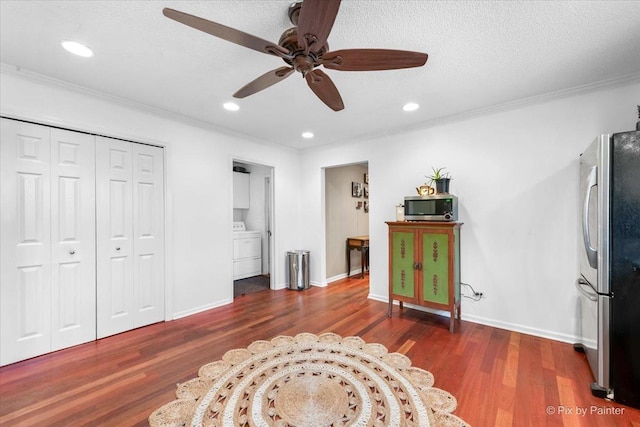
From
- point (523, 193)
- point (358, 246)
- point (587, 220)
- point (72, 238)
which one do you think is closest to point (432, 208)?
point (523, 193)

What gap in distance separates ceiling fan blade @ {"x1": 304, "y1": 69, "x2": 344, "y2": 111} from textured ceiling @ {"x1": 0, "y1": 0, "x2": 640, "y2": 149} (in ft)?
1.07

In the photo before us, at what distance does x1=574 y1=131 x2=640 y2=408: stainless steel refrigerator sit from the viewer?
1.79 meters

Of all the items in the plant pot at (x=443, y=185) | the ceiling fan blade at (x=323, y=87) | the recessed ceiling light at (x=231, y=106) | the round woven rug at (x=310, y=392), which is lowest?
the round woven rug at (x=310, y=392)

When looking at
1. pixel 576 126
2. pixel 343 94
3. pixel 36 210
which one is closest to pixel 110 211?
pixel 36 210

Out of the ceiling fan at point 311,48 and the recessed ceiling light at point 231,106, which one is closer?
the ceiling fan at point 311,48

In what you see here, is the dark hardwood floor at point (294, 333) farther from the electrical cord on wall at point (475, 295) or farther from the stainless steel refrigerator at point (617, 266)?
the electrical cord on wall at point (475, 295)

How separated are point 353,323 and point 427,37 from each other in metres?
2.81

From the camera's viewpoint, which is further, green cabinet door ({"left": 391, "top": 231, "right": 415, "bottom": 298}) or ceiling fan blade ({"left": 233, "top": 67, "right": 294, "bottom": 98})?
green cabinet door ({"left": 391, "top": 231, "right": 415, "bottom": 298})

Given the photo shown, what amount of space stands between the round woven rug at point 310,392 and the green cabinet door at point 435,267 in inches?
37.5

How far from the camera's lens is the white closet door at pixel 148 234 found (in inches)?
122

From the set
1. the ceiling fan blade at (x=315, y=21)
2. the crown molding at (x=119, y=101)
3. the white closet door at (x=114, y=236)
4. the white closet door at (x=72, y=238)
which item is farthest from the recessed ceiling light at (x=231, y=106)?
the ceiling fan blade at (x=315, y=21)

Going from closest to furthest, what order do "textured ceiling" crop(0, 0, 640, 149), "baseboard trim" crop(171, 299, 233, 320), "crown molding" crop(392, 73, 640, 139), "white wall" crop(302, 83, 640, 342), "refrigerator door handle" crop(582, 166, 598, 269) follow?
"textured ceiling" crop(0, 0, 640, 149) → "refrigerator door handle" crop(582, 166, 598, 269) → "crown molding" crop(392, 73, 640, 139) → "white wall" crop(302, 83, 640, 342) → "baseboard trim" crop(171, 299, 233, 320)
